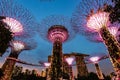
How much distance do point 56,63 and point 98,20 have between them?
31.9ft

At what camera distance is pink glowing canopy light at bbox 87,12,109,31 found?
20.4 metres

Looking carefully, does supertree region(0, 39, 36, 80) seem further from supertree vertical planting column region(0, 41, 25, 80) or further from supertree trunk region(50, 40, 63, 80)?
supertree trunk region(50, 40, 63, 80)

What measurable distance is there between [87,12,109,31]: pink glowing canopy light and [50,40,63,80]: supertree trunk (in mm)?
7584

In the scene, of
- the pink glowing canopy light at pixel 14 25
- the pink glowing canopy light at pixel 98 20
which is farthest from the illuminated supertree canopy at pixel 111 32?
the pink glowing canopy light at pixel 14 25

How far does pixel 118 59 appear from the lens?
17062 millimetres

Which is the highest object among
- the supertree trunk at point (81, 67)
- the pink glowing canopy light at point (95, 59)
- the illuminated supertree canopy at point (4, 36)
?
the supertree trunk at point (81, 67)

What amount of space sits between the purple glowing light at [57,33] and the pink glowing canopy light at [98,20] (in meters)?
7.63

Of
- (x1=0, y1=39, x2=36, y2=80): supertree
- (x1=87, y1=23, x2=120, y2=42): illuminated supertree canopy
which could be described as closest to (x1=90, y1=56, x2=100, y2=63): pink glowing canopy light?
(x1=87, y1=23, x2=120, y2=42): illuminated supertree canopy

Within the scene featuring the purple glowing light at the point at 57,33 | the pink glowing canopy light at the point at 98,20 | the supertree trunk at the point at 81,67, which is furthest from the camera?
the supertree trunk at the point at 81,67

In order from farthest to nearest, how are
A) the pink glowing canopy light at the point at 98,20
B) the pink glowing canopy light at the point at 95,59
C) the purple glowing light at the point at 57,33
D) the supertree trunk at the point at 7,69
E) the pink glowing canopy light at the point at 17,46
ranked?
the pink glowing canopy light at the point at 17,46 → the purple glowing light at the point at 57,33 → the pink glowing canopy light at the point at 95,59 → the supertree trunk at the point at 7,69 → the pink glowing canopy light at the point at 98,20

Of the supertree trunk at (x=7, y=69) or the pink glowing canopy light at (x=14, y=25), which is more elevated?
the pink glowing canopy light at (x=14, y=25)

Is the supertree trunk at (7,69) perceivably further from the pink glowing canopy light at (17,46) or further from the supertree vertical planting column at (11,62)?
the pink glowing canopy light at (17,46)

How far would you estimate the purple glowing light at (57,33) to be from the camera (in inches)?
1120

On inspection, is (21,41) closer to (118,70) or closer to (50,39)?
(50,39)
